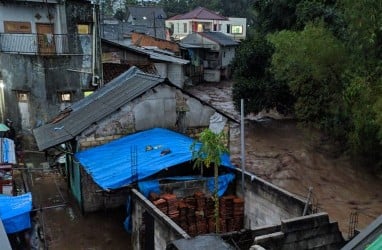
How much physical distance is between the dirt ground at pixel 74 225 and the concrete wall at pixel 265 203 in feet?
13.7

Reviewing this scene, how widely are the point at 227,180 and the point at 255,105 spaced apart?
15.1m

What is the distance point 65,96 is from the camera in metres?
23.3

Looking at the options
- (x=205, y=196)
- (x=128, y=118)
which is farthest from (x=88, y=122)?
(x=205, y=196)

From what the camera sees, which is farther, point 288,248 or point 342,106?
point 342,106

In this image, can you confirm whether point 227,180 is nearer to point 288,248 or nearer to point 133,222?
point 133,222

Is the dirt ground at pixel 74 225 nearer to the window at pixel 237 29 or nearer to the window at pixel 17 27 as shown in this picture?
the window at pixel 17 27

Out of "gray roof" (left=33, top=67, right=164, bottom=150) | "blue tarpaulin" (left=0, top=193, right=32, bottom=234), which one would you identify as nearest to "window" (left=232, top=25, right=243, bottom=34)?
"gray roof" (left=33, top=67, right=164, bottom=150)

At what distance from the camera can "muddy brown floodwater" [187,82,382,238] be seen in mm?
16938

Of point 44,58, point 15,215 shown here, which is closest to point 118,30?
point 44,58

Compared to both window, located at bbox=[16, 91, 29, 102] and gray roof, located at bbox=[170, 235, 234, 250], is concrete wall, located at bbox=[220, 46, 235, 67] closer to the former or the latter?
window, located at bbox=[16, 91, 29, 102]

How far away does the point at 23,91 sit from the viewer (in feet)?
74.2

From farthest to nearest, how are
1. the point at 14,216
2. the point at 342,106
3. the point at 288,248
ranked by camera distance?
1. the point at 342,106
2. the point at 14,216
3. the point at 288,248

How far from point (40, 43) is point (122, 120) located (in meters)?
11.6

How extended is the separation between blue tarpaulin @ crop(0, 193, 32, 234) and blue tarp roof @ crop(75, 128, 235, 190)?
2.08m
